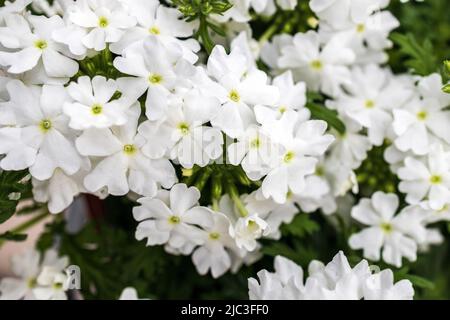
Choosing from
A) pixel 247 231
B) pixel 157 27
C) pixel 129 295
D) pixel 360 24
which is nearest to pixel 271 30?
pixel 360 24

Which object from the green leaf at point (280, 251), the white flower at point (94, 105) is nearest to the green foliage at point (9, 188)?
the white flower at point (94, 105)

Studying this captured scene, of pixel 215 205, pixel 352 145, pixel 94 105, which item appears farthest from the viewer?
pixel 352 145

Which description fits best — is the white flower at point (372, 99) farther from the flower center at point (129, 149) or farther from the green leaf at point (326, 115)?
the flower center at point (129, 149)

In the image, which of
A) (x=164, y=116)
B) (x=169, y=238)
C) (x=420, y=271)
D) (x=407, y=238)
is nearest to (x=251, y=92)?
(x=164, y=116)

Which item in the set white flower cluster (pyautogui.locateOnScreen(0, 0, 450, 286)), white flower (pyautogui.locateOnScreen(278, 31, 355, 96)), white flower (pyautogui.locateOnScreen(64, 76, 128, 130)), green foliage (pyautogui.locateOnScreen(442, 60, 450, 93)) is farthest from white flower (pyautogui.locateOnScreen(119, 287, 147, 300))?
green foliage (pyautogui.locateOnScreen(442, 60, 450, 93))

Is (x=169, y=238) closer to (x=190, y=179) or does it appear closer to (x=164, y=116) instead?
(x=190, y=179)

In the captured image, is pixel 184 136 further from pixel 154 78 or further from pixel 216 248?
pixel 216 248
